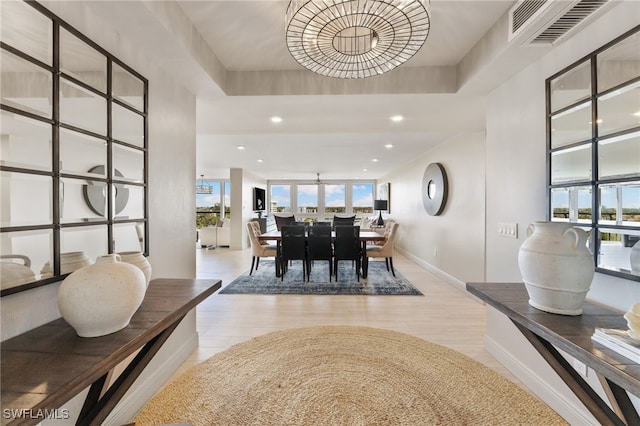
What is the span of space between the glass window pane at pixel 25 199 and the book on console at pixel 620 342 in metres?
2.08

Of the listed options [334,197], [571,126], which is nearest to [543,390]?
[571,126]

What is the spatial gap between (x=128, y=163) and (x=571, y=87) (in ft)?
8.68

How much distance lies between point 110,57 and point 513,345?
3204 millimetres

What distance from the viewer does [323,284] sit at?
423 cm

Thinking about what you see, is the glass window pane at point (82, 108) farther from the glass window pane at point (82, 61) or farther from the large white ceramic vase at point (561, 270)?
the large white ceramic vase at point (561, 270)

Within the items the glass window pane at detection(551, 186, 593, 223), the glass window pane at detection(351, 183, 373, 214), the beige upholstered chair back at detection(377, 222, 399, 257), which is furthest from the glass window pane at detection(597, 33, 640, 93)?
A: the glass window pane at detection(351, 183, 373, 214)

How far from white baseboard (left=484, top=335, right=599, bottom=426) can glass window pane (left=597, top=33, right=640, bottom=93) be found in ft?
5.74

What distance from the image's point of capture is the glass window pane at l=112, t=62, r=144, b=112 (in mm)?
1497

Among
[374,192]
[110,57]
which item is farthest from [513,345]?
[374,192]

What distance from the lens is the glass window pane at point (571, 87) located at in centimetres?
148

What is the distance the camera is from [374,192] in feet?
35.0

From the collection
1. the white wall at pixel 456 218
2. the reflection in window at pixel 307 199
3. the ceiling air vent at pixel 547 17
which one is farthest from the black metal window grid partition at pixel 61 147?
the reflection in window at pixel 307 199

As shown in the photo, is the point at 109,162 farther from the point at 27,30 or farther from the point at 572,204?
the point at 572,204

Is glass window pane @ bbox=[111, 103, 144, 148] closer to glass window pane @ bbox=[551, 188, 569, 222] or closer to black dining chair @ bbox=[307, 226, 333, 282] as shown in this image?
glass window pane @ bbox=[551, 188, 569, 222]
